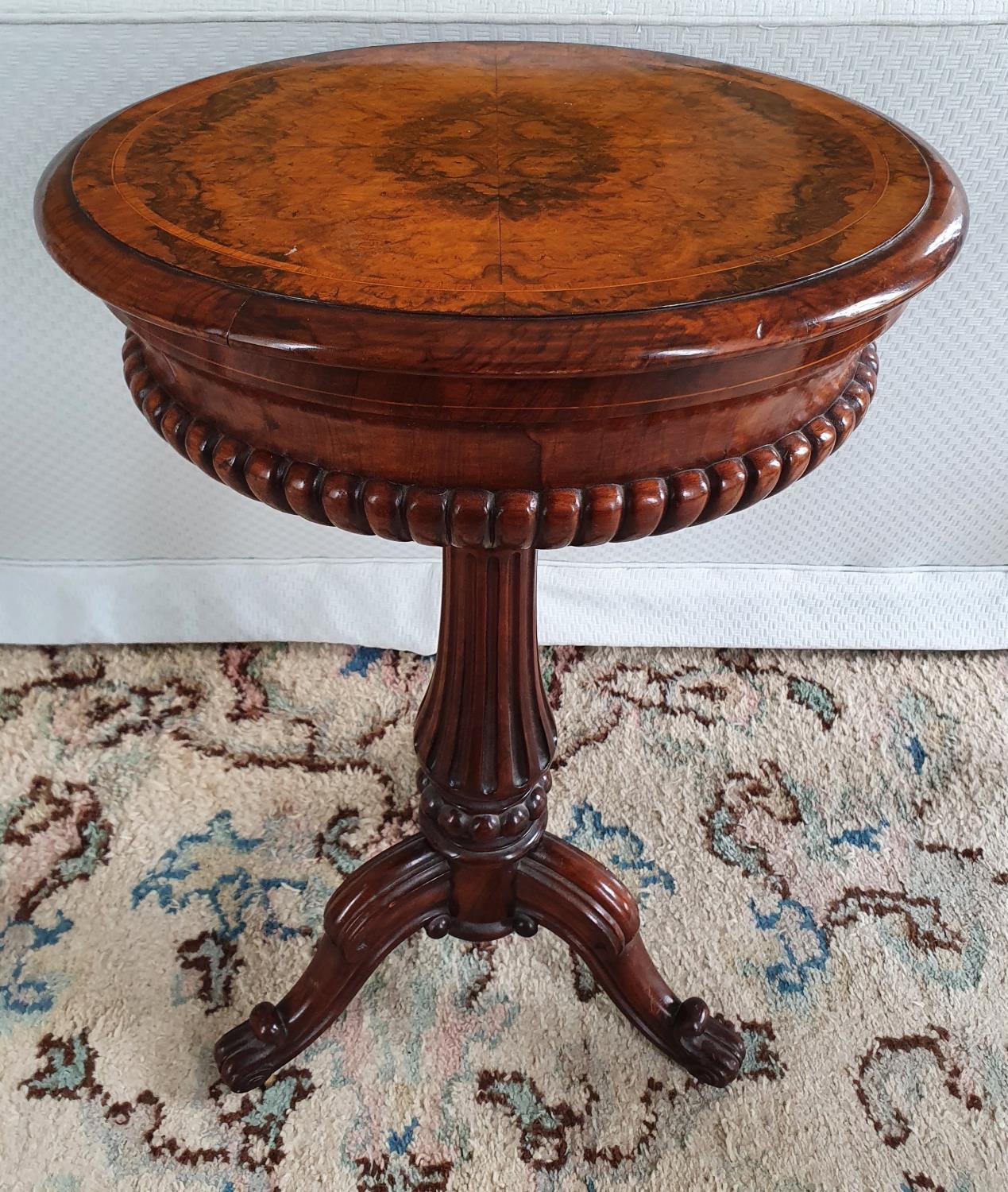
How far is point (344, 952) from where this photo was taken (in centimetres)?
65

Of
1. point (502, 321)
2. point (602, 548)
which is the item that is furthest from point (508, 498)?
point (602, 548)

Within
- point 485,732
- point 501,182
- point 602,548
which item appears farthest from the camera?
point 602,548

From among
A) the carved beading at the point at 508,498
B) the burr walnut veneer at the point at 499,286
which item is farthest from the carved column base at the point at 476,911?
the carved beading at the point at 508,498

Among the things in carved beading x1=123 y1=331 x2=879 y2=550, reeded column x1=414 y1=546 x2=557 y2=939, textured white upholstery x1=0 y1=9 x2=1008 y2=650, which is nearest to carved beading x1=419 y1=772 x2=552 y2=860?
reeded column x1=414 y1=546 x2=557 y2=939

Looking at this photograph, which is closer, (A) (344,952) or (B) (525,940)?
(A) (344,952)

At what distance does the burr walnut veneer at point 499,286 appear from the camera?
0.35m

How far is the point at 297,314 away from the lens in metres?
0.35

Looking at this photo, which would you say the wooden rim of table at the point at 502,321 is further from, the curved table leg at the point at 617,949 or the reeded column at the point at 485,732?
the curved table leg at the point at 617,949

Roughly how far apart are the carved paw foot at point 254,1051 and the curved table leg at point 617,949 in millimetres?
169

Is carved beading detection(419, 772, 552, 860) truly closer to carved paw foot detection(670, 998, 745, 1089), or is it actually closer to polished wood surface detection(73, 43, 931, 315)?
carved paw foot detection(670, 998, 745, 1089)

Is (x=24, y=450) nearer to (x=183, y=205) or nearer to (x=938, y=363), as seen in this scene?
(x=183, y=205)

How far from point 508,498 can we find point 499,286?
0.25 ft

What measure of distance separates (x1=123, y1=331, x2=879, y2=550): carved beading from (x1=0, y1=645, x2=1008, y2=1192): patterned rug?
16.3 inches

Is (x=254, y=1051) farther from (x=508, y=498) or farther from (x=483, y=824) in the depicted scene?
(x=508, y=498)
